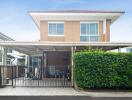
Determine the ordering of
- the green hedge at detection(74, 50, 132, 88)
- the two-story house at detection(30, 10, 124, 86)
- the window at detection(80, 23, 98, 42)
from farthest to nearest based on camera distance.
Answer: the window at detection(80, 23, 98, 42) → the two-story house at detection(30, 10, 124, 86) → the green hedge at detection(74, 50, 132, 88)

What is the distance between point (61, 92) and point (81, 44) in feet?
12.3

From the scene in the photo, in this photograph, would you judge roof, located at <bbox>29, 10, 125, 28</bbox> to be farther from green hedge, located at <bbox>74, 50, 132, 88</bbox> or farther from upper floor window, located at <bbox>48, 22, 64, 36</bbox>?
green hedge, located at <bbox>74, 50, 132, 88</bbox>

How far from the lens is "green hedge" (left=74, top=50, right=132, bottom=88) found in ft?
56.0

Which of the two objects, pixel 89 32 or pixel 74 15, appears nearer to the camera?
pixel 74 15

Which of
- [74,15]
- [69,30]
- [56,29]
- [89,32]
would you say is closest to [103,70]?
[74,15]

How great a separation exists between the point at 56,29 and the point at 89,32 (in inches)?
124

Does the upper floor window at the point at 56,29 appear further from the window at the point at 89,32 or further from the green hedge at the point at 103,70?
the green hedge at the point at 103,70

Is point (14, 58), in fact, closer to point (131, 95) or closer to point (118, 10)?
point (118, 10)

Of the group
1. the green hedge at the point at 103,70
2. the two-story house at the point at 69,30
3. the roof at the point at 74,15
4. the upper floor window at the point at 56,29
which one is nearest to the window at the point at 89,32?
the two-story house at the point at 69,30

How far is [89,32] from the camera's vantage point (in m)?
27.3

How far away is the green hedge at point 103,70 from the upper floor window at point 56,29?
34.3 feet

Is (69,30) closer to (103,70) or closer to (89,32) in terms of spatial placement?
(89,32)

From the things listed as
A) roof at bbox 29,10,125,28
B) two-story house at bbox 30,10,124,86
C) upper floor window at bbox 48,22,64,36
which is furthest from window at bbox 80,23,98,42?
upper floor window at bbox 48,22,64,36

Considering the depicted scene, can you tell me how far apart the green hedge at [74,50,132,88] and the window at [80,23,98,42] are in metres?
10.1
